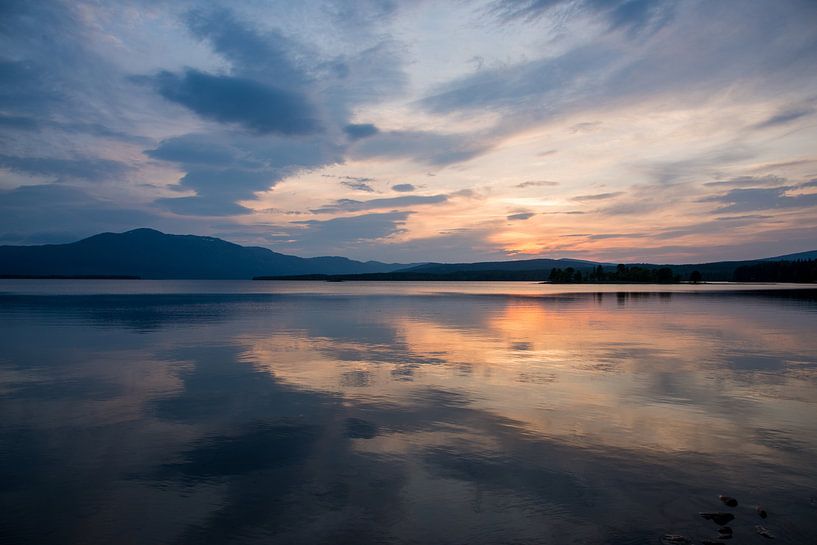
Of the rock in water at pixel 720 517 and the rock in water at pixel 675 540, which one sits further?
the rock in water at pixel 720 517

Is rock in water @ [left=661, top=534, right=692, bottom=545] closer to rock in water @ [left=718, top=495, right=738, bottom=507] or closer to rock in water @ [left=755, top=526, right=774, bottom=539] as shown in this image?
rock in water @ [left=755, top=526, right=774, bottom=539]

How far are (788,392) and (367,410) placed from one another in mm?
16115

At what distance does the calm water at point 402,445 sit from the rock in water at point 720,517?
206mm

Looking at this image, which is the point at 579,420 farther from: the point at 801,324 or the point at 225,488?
the point at 801,324

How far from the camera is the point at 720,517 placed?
33.2ft

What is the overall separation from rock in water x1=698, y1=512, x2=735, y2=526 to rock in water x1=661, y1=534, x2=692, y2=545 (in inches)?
41.5

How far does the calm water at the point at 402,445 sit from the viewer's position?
1013 centimetres

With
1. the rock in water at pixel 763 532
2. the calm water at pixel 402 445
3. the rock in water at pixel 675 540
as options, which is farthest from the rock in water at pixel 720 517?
the rock in water at pixel 675 540

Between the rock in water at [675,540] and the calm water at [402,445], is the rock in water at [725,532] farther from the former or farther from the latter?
the rock in water at [675,540]

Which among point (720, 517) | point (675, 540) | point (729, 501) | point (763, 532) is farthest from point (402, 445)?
point (763, 532)

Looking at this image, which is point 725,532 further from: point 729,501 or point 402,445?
point 402,445

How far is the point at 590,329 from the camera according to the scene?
4531 centimetres

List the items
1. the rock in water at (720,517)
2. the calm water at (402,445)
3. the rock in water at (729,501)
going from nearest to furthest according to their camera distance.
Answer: the rock in water at (720,517) → the calm water at (402,445) → the rock in water at (729,501)

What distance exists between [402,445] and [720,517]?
744cm
